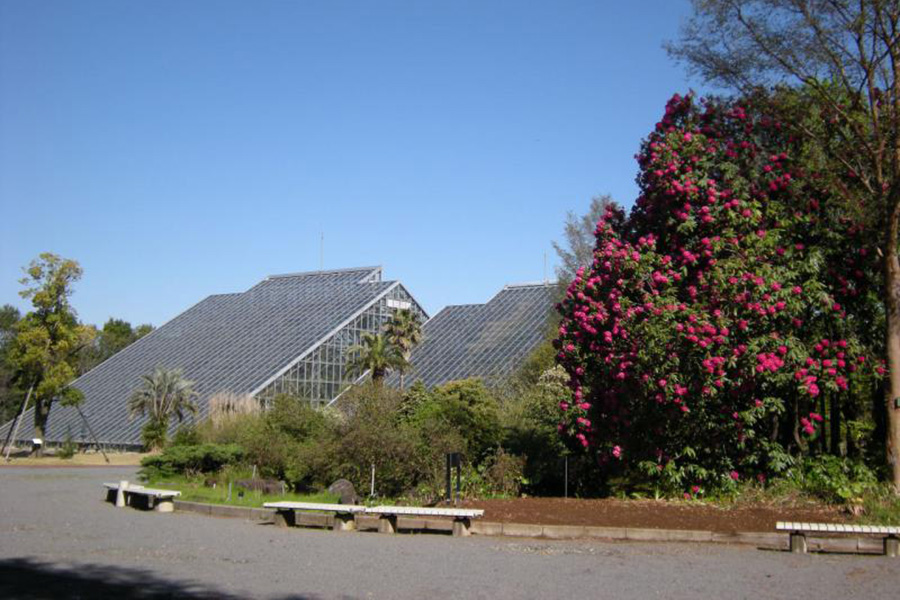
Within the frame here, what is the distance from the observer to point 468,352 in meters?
51.2

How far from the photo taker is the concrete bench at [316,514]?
1341 cm

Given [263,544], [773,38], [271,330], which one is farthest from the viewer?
[271,330]

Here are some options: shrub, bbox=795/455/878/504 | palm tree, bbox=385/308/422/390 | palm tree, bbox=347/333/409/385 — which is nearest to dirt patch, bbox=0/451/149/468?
palm tree, bbox=347/333/409/385

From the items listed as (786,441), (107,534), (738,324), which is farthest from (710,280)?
(107,534)

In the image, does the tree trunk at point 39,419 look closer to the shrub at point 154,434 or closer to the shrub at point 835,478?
the shrub at point 154,434

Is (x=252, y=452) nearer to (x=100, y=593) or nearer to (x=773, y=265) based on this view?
(x=773, y=265)

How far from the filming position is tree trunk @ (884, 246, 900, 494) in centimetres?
1355

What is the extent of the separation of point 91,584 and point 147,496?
33.9 ft

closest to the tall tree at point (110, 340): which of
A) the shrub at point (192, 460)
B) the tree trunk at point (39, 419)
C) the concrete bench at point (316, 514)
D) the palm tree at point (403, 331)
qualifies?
the tree trunk at point (39, 419)

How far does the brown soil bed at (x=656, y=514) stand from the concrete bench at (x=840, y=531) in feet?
3.49

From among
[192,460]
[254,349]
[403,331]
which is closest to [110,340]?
[254,349]

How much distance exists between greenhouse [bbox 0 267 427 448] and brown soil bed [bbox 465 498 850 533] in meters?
31.6

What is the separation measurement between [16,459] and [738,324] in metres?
39.0

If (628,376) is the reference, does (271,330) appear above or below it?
above
